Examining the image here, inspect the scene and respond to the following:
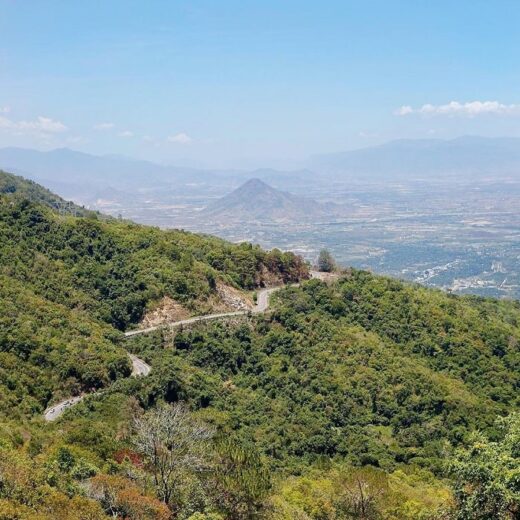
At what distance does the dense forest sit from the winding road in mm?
887

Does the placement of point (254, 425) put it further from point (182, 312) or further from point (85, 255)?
point (85, 255)

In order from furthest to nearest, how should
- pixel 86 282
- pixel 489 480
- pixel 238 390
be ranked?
pixel 86 282 < pixel 238 390 < pixel 489 480

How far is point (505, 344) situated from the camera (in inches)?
2431

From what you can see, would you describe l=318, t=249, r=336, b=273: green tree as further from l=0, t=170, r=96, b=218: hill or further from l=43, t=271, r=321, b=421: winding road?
l=0, t=170, r=96, b=218: hill

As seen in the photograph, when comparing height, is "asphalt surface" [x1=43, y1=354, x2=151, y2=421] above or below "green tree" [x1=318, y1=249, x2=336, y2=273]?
below

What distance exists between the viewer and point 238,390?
171 ft

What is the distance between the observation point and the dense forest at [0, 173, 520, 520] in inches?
910

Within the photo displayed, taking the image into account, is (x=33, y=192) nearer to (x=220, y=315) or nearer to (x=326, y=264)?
(x=326, y=264)

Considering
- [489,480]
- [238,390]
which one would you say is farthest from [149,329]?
[489,480]

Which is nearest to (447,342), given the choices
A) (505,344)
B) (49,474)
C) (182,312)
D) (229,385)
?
(505,344)

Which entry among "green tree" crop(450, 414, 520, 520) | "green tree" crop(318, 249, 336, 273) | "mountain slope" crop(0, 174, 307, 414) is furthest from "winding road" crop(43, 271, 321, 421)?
"green tree" crop(450, 414, 520, 520)

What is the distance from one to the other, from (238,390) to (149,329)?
503 inches

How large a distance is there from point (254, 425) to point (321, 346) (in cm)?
1341

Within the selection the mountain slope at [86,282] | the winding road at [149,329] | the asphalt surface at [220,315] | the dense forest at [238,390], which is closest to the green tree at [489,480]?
the dense forest at [238,390]
